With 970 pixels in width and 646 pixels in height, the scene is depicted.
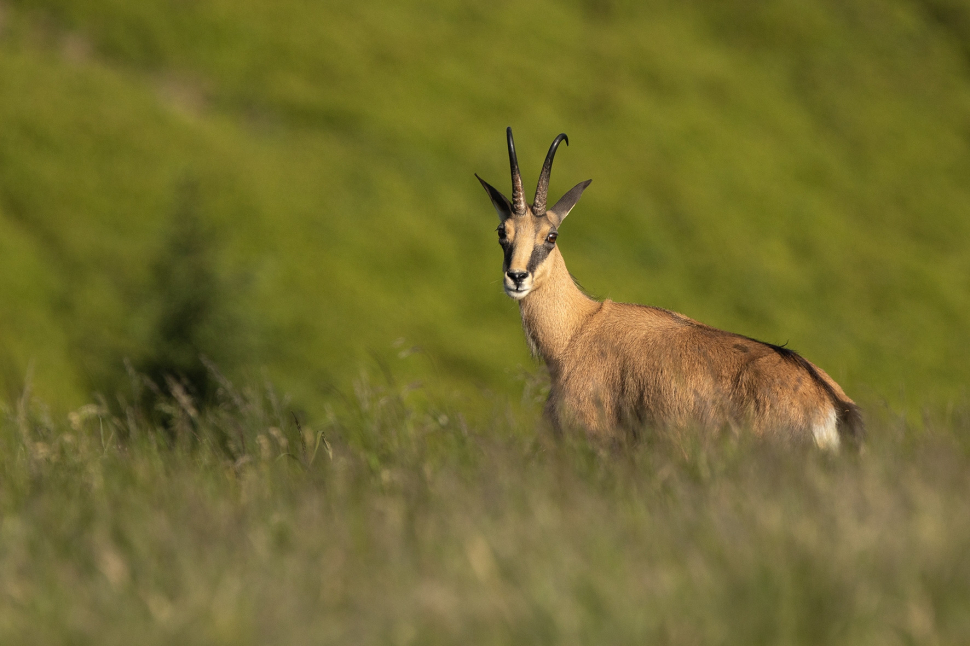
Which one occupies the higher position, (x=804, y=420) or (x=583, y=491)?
(x=804, y=420)

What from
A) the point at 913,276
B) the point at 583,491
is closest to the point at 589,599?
the point at 583,491

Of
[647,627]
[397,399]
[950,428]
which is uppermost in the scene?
[950,428]

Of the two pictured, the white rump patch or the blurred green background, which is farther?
the blurred green background

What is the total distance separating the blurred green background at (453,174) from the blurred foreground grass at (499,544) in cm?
2680

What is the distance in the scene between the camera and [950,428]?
586cm

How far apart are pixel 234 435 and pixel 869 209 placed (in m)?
63.3

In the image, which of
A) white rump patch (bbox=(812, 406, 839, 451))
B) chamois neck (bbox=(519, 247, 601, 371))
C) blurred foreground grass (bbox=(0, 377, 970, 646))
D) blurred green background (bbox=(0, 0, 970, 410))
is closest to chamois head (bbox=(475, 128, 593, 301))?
chamois neck (bbox=(519, 247, 601, 371))

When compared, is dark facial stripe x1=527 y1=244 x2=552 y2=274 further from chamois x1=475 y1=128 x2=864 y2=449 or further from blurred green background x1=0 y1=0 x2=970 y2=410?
blurred green background x1=0 y1=0 x2=970 y2=410

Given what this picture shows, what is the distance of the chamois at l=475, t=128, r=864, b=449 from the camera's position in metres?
6.97

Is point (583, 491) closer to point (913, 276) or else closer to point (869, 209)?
point (913, 276)

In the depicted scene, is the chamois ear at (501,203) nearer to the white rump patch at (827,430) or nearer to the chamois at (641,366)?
the chamois at (641,366)

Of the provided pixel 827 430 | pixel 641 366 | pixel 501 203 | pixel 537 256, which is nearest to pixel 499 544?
pixel 827 430

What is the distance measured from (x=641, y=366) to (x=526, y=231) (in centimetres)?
199

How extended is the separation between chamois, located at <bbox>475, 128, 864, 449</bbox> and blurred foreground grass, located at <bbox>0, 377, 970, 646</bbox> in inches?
43.0
